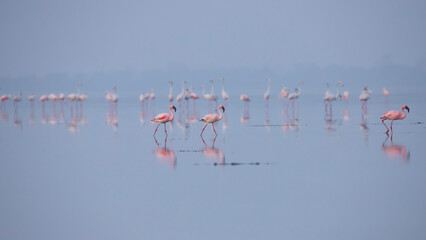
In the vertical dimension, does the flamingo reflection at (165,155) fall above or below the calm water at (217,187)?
above

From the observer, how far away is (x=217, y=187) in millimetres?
9359

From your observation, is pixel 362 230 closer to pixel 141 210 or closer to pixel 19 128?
pixel 141 210

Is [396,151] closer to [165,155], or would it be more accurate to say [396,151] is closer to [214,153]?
[214,153]

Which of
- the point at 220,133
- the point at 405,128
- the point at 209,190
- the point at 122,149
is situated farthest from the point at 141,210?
the point at 405,128

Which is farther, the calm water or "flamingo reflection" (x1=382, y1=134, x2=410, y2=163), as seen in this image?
"flamingo reflection" (x1=382, y1=134, x2=410, y2=163)

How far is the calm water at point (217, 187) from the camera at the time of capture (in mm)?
→ 7426

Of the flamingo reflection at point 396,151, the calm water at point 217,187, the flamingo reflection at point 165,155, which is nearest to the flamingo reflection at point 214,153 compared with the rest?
the calm water at point 217,187

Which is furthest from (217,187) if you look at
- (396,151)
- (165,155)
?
(396,151)

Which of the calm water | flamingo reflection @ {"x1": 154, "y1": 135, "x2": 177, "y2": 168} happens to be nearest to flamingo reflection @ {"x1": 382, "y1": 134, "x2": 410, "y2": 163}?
the calm water

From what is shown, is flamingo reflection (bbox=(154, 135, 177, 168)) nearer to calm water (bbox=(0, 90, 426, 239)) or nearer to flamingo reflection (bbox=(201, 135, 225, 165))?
calm water (bbox=(0, 90, 426, 239))

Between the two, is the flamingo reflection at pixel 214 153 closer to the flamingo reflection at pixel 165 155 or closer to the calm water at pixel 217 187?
the calm water at pixel 217 187

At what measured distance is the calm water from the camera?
7.43 meters

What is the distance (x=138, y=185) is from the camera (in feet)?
32.1

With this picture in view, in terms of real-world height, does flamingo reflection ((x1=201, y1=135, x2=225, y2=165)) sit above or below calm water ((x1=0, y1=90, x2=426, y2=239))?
above
